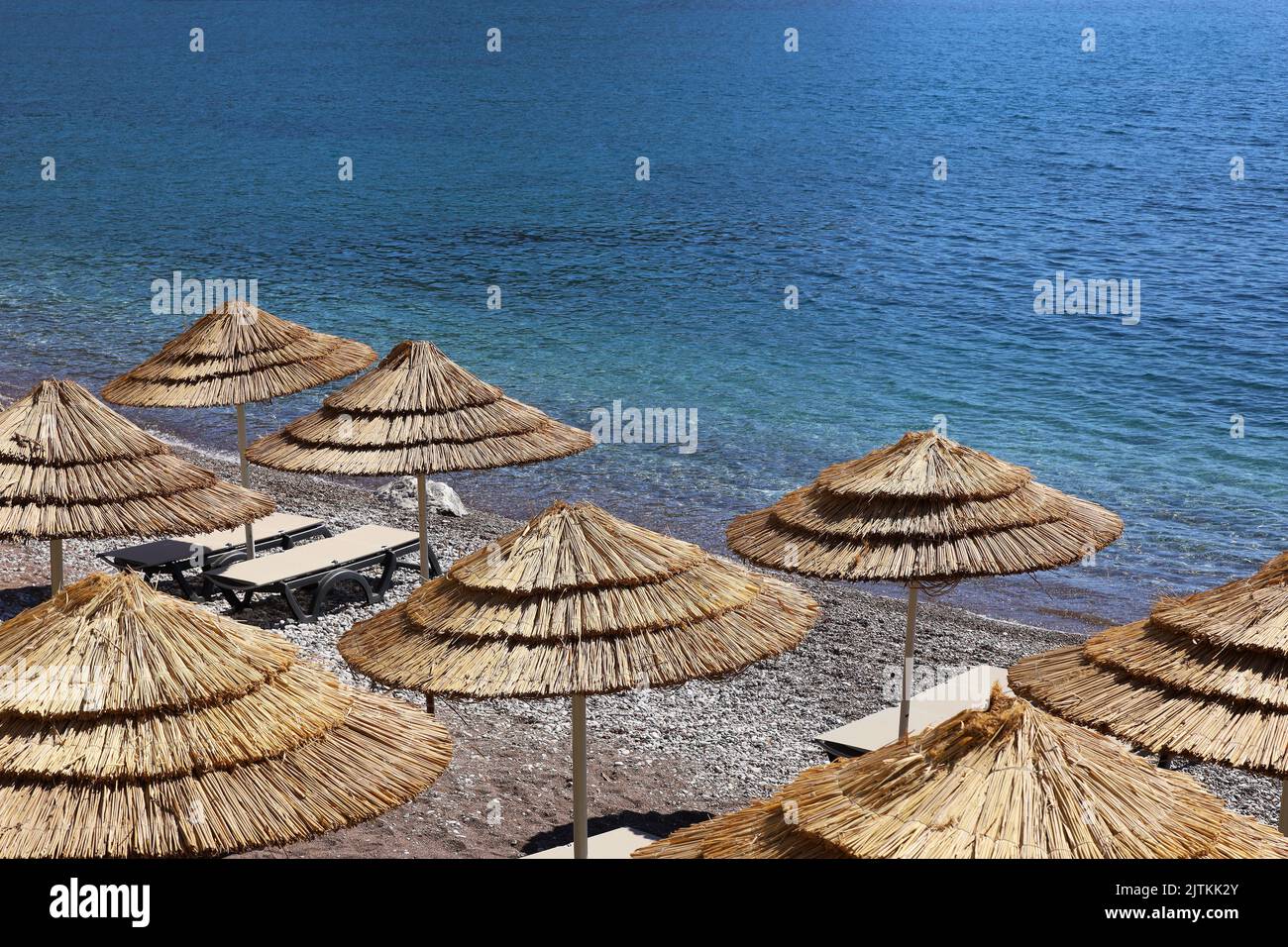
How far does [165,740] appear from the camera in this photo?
5.73 m

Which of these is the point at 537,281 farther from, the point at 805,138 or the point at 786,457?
the point at 805,138

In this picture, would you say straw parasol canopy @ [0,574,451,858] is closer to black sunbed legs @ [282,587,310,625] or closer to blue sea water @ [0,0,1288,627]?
black sunbed legs @ [282,587,310,625]

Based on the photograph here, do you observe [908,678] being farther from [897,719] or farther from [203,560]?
[203,560]

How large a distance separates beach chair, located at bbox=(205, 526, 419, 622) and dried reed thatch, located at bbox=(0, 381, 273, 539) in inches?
112

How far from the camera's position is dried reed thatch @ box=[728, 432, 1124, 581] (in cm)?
926

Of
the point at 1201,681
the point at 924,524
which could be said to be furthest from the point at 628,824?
the point at 1201,681

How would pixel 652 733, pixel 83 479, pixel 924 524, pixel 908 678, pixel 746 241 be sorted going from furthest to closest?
pixel 746 241 < pixel 652 733 < pixel 83 479 < pixel 908 678 < pixel 924 524

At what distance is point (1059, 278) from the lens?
4116 centimetres

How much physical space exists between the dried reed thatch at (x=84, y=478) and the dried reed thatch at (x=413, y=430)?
161cm

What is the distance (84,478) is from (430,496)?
337 inches

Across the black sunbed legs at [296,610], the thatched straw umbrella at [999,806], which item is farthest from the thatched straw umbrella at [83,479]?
the thatched straw umbrella at [999,806]

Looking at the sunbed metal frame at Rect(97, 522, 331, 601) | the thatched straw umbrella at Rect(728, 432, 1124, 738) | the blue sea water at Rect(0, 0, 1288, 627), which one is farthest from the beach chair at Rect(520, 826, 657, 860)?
the blue sea water at Rect(0, 0, 1288, 627)

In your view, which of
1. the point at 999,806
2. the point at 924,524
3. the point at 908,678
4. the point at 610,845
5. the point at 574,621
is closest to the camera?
the point at 999,806

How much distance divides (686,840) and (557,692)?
2.45 metres
